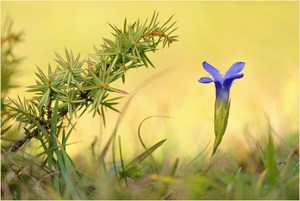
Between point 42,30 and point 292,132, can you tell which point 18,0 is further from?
point 292,132

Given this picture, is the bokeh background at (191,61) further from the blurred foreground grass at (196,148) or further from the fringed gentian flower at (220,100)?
the fringed gentian flower at (220,100)

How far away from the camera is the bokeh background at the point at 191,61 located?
7.36ft

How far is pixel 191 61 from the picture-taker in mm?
4047

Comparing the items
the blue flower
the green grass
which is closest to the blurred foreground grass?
the green grass

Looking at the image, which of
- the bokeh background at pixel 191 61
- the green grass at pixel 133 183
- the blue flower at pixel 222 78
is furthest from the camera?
the bokeh background at pixel 191 61

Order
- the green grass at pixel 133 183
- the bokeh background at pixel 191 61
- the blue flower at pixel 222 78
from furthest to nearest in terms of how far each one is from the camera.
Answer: the bokeh background at pixel 191 61 → the blue flower at pixel 222 78 → the green grass at pixel 133 183

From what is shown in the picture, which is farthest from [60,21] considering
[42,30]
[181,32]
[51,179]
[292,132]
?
[51,179]

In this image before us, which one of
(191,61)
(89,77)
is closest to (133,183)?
(89,77)

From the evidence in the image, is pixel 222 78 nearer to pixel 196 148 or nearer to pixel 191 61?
pixel 196 148

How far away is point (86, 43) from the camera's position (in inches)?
166

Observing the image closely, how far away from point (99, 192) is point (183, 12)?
155 inches

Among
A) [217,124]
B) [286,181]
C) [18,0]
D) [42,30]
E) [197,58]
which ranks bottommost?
[286,181]

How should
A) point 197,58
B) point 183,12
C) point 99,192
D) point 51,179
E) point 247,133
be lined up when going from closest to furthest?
point 99,192 < point 51,179 < point 247,133 < point 197,58 < point 183,12

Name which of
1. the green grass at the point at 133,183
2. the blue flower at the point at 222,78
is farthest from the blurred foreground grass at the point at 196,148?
the blue flower at the point at 222,78
